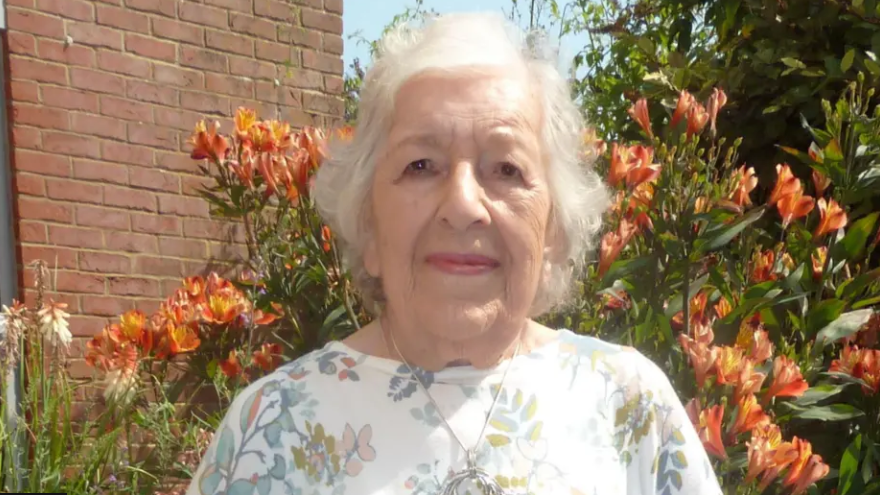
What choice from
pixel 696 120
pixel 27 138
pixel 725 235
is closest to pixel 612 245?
pixel 725 235

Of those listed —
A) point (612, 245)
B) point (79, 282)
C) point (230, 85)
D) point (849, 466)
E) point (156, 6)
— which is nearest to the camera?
point (612, 245)

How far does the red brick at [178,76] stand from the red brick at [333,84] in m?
0.71

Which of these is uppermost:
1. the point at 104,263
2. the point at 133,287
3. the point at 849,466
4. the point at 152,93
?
the point at 152,93

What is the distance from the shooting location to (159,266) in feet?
13.6

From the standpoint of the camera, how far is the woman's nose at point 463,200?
1.37 m

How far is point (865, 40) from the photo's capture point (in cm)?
304

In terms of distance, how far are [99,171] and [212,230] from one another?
609 mm

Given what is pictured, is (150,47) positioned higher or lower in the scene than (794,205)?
higher

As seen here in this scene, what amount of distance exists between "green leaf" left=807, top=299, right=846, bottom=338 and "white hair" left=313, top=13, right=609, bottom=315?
0.88 meters

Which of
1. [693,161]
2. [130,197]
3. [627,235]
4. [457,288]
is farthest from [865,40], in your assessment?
[130,197]

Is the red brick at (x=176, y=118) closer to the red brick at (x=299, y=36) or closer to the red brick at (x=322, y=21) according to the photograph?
the red brick at (x=299, y=36)

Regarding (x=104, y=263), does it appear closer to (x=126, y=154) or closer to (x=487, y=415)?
(x=126, y=154)

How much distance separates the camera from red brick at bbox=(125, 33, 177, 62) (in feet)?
13.4

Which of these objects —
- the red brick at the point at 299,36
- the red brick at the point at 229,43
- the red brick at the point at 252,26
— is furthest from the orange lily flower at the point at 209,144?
the red brick at the point at 299,36
